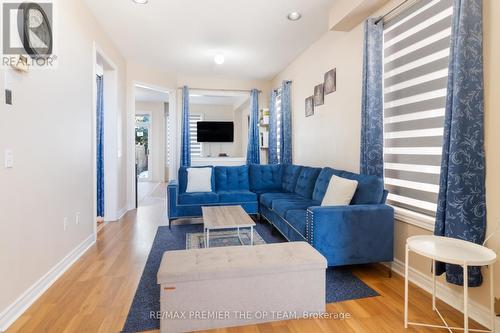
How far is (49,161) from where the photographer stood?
7.63 feet

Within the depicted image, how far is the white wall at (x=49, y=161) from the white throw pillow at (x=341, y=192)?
8.11ft

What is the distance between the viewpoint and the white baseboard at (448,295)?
1770mm

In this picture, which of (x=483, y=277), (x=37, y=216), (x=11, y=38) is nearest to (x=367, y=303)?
(x=483, y=277)

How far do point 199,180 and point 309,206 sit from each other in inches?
74.0

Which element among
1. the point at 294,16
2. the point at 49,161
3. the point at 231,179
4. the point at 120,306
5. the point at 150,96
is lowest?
the point at 120,306

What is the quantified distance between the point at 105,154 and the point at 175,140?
1757mm

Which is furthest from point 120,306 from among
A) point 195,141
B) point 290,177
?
point 195,141

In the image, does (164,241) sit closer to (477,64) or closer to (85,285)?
(85,285)

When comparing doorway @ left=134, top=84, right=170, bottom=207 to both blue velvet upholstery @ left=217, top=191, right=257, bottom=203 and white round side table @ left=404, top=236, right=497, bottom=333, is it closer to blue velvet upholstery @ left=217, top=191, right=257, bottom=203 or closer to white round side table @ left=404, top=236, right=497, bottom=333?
blue velvet upholstery @ left=217, top=191, right=257, bottom=203

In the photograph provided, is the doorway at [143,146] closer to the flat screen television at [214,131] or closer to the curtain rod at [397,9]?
the flat screen television at [214,131]

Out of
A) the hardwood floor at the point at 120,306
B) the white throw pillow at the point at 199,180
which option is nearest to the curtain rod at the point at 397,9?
the hardwood floor at the point at 120,306

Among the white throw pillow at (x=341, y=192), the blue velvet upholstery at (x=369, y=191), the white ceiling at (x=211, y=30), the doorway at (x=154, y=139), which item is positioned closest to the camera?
the blue velvet upholstery at (x=369, y=191)

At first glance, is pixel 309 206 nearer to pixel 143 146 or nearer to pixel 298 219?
pixel 298 219

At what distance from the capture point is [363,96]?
281 cm
